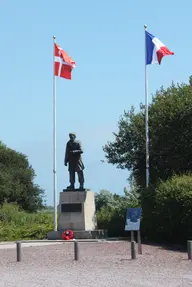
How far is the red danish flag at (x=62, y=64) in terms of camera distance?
30.6 meters

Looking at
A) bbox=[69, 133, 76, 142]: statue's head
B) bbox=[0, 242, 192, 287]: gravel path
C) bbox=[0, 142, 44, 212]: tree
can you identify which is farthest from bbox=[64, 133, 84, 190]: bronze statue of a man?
bbox=[0, 142, 44, 212]: tree

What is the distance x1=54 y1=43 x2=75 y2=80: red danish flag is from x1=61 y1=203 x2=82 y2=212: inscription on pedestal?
6.59 meters

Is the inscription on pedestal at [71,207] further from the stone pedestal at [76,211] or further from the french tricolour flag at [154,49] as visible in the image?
the french tricolour flag at [154,49]

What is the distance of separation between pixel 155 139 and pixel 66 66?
282 inches

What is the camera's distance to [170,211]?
83.3ft

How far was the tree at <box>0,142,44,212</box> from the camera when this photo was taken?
213ft

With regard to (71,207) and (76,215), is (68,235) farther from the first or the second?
(71,207)

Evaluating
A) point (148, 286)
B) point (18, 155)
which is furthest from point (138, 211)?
point (18, 155)

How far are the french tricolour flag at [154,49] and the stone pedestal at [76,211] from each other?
727 centimetres

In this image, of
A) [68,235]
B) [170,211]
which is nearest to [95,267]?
[170,211]

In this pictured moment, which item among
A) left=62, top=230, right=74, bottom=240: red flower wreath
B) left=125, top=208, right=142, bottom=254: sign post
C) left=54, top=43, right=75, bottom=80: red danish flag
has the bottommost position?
left=62, top=230, right=74, bottom=240: red flower wreath

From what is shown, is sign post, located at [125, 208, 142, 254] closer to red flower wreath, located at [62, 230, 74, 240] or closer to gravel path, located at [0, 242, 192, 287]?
gravel path, located at [0, 242, 192, 287]

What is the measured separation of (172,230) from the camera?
2588 centimetres

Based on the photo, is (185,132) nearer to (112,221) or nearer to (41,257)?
(112,221)
